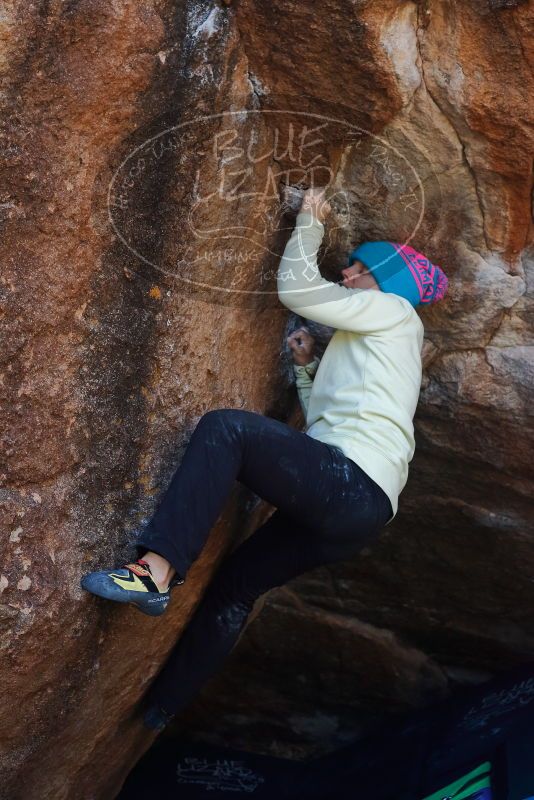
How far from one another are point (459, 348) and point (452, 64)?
3.22 ft

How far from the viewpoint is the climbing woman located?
2602 millimetres

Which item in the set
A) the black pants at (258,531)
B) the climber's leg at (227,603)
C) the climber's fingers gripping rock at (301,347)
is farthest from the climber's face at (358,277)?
the climber's leg at (227,603)

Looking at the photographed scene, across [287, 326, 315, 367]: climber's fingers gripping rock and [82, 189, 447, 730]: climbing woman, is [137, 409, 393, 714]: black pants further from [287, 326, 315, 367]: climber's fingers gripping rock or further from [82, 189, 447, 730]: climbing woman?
[287, 326, 315, 367]: climber's fingers gripping rock

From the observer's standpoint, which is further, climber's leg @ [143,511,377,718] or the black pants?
climber's leg @ [143,511,377,718]

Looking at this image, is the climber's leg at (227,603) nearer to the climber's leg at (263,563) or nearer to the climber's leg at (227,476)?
the climber's leg at (263,563)

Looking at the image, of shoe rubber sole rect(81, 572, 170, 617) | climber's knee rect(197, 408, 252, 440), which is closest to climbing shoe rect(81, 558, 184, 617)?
shoe rubber sole rect(81, 572, 170, 617)

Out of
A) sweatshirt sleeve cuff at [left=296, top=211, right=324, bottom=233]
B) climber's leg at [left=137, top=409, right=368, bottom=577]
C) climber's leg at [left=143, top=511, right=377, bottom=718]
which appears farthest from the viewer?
climber's leg at [left=143, top=511, right=377, bottom=718]

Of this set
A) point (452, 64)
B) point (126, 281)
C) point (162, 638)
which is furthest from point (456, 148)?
point (162, 638)

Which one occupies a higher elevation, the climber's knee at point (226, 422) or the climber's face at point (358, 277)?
the climber's face at point (358, 277)

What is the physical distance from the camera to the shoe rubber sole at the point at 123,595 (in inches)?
97.8

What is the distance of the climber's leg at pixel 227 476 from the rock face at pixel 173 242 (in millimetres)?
206

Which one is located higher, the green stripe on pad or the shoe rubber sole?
the shoe rubber sole

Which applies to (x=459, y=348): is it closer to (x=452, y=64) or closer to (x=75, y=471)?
(x=452, y=64)

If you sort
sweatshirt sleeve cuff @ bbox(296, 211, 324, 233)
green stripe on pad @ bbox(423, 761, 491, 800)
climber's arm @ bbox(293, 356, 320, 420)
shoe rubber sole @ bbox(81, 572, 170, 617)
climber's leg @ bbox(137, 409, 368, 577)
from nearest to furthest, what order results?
shoe rubber sole @ bbox(81, 572, 170, 617) < climber's leg @ bbox(137, 409, 368, 577) < sweatshirt sleeve cuff @ bbox(296, 211, 324, 233) < climber's arm @ bbox(293, 356, 320, 420) < green stripe on pad @ bbox(423, 761, 491, 800)
